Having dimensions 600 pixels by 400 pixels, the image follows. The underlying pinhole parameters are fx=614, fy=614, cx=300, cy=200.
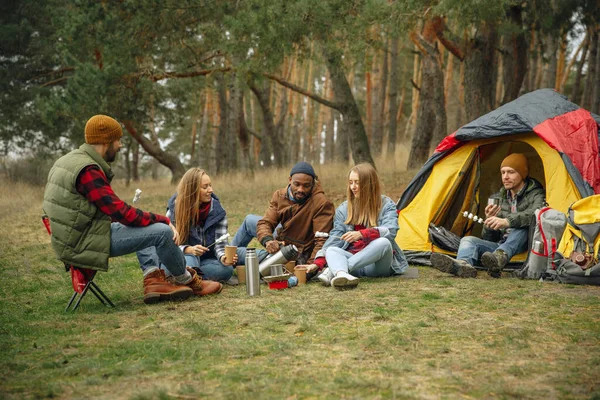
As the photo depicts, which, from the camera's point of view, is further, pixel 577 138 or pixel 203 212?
pixel 577 138

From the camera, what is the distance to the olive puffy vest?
4.27 m

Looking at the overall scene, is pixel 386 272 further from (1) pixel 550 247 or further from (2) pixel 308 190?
(1) pixel 550 247

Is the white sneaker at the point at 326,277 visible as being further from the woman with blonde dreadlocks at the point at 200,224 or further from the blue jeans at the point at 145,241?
the blue jeans at the point at 145,241

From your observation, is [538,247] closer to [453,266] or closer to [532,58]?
[453,266]

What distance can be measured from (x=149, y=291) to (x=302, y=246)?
64.3 inches

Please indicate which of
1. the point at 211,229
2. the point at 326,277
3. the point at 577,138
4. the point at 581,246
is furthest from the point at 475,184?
the point at 211,229

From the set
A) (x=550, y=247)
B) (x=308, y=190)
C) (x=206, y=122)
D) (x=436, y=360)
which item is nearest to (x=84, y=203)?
(x=308, y=190)

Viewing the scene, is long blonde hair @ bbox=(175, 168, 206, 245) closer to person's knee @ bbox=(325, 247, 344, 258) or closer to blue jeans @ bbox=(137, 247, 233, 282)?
blue jeans @ bbox=(137, 247, 233, 282)

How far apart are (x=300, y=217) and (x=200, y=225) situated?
3.07 ft

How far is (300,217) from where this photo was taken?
5.78 metres

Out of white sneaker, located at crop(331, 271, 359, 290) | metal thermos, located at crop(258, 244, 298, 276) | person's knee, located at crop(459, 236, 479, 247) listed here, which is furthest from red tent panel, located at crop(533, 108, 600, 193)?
metal thermos, located at crop(258, 244, 298, 276)

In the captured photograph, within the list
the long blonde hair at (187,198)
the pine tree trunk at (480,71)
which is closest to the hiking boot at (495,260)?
the long blonde hair at (187,198)

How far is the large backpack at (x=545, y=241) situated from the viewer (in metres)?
5.36

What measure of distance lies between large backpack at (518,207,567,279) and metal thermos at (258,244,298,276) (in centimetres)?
212
